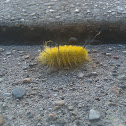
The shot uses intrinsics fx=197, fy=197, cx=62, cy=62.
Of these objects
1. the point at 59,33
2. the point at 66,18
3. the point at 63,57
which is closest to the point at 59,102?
the point at 63,57

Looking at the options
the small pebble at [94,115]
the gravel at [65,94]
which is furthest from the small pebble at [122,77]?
the small pebble at [94,115]

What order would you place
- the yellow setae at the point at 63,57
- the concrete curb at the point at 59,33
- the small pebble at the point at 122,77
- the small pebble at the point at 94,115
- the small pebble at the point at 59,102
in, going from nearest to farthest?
the small pebble at the point at 94,115, the small pebble at the point at 59,102, the small pebble at the point at 122,77, the yellow setae at the point at 63,57, the concrete curb at the point at 59,33

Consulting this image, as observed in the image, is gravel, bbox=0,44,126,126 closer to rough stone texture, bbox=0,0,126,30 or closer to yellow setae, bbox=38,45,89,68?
yellow setae, bbox=38,45,89,68

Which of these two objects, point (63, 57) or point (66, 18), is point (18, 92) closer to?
point (63, 57)

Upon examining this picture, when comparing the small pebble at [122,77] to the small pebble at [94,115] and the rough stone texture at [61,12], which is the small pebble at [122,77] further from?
the rough stone texture at [61,12]

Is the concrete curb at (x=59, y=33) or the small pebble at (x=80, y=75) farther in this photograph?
the concrete curb at (x=59, y=33)

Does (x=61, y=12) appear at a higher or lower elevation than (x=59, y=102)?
higher

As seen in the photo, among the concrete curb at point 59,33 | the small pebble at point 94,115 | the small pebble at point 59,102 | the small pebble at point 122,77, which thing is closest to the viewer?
the small pebble at point 94,115
